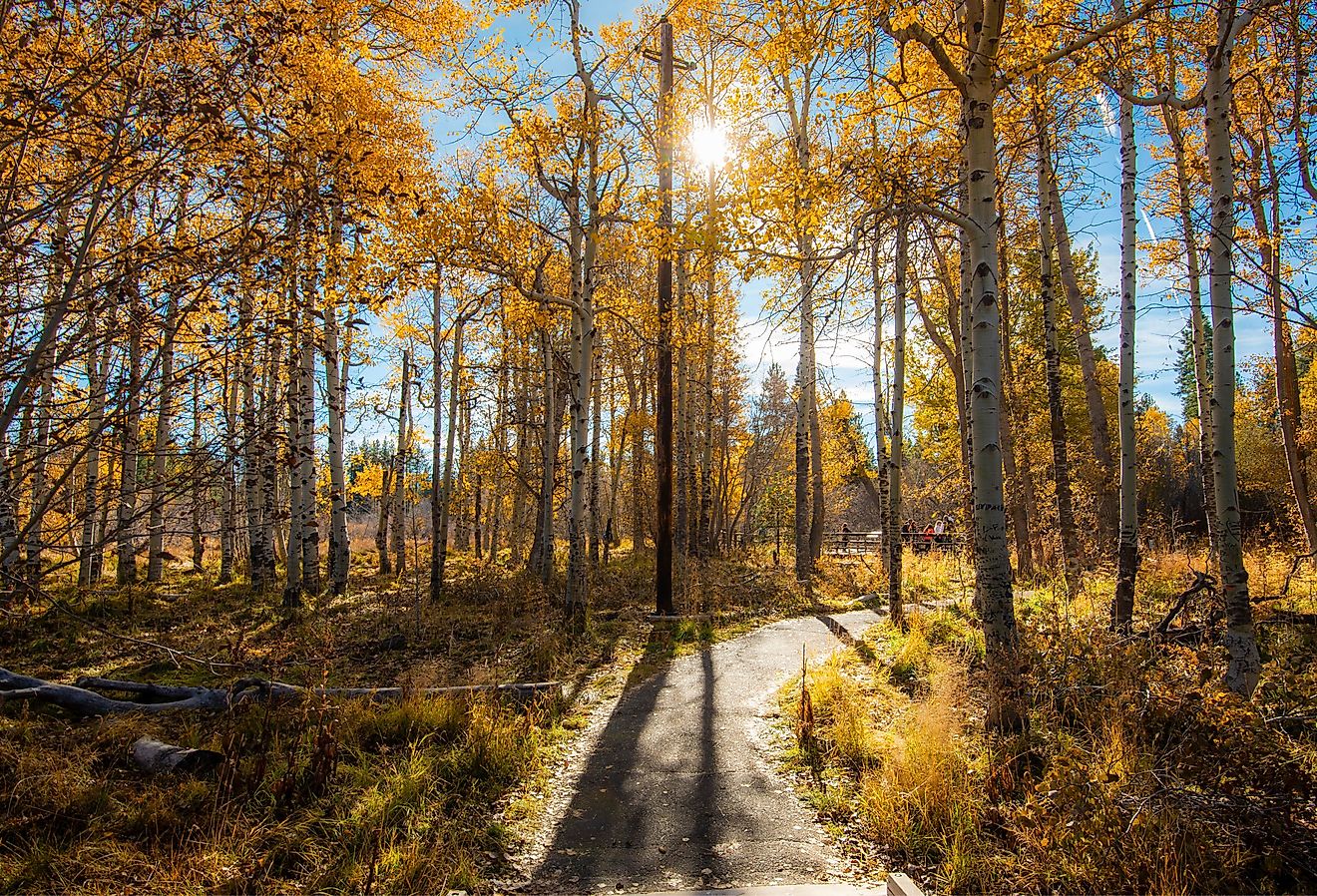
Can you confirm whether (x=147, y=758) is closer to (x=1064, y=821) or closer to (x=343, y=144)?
(x=343, y=144)

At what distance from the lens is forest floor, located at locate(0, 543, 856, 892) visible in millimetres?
3545

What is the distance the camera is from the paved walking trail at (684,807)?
3.79m

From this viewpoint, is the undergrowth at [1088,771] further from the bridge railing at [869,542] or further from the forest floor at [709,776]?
the bridge railing at [869,542]

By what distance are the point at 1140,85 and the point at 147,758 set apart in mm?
12236

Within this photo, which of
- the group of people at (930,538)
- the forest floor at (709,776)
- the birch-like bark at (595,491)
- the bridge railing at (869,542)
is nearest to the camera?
the forest floor at (709,776)

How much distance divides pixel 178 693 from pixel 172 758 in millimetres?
1876

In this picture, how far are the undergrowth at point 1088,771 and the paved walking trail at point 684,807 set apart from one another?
15.7 inches

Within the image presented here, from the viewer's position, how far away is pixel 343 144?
195 inches

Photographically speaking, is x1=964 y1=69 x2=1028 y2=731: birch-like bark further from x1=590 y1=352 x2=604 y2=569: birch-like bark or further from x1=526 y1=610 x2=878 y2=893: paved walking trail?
x1=590 y1=352 x2=604 y2=569: birch-like bark

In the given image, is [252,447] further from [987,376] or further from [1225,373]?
[1225,373]

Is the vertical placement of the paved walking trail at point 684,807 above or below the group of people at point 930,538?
below

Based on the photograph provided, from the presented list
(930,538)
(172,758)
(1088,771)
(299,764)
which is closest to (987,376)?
(1088,771)

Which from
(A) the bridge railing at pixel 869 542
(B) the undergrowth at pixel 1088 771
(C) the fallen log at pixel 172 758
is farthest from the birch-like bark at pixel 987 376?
(A) the bridge railing at pixel 869 542

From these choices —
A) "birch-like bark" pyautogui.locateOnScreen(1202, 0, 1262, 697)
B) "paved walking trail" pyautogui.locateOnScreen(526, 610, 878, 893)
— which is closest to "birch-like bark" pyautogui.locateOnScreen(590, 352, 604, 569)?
"paved walking trail" pyautogui.locateOnScreen(526, 610, 878, 893)
